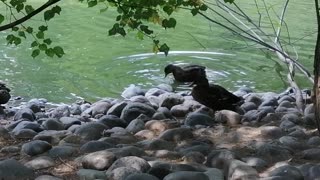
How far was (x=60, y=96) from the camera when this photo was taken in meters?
8.01

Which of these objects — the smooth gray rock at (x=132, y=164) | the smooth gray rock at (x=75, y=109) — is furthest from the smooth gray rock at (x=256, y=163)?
the smooth gray rock at (x=75, y=109)

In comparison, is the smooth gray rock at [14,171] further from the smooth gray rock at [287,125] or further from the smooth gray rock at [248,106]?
the smooth gray rock at [248,106]

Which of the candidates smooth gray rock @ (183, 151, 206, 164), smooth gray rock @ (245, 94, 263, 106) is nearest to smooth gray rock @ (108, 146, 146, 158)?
smooth gray rock @ (183, 151, 206, 164)

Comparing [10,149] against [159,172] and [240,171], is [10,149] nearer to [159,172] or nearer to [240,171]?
[159,172]

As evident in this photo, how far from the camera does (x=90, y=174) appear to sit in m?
3.51

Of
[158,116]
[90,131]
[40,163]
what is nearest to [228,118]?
[158,116]

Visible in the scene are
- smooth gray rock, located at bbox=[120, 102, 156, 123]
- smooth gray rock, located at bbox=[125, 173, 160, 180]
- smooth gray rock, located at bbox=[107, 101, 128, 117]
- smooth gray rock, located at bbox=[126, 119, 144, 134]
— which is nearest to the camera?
smooth gray rock, located at bbox=[125, 173, 160, 180]

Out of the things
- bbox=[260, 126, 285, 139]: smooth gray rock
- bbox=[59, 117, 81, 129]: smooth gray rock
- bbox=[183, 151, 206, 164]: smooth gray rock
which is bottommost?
bbox=[59, 117, 81, 129]: smooth gray rock

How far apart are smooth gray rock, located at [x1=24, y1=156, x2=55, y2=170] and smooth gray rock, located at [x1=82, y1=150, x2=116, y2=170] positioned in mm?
245

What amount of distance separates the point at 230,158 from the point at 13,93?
16.3 ft

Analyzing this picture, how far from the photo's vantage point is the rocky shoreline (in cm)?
349

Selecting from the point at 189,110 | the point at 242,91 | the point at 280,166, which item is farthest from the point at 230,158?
the point at 242,91

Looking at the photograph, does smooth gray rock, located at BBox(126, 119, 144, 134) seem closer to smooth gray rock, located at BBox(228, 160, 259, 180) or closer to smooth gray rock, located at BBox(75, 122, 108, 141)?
smooth gray rock, located at BBox(75, 122, 108, 141)

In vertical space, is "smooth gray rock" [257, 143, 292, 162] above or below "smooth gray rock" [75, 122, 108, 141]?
above
